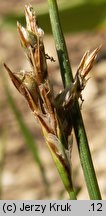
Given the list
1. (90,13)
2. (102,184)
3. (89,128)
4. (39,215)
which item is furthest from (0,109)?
(39,215)

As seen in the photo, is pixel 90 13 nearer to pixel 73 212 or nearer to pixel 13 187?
pixel 13 187

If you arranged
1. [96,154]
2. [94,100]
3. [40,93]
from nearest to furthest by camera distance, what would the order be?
[40,93] → [96,154] → [94,100]

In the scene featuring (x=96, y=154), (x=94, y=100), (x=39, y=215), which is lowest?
(x=39, y=215)

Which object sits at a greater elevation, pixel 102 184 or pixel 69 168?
pixel 102 184

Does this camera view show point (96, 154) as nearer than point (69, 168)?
No
